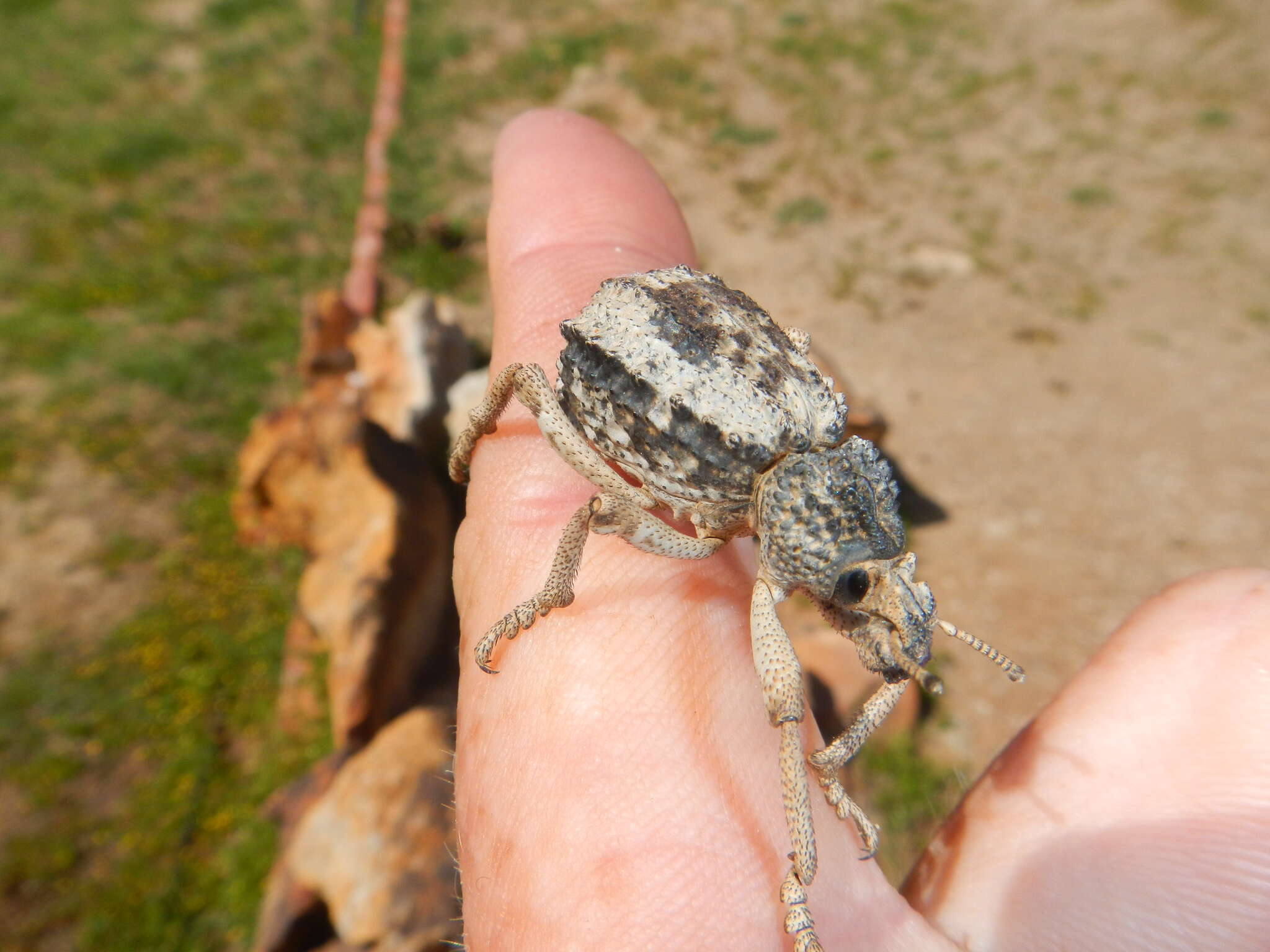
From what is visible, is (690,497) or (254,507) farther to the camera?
(254,507)

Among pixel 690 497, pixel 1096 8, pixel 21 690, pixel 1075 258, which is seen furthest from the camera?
pixel 1096 8

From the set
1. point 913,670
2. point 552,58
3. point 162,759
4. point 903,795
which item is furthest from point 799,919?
point 552,58

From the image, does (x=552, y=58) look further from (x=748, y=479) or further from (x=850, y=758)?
(x=850, y=758)

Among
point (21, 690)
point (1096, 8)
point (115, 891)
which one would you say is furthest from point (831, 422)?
point (1096, 8)

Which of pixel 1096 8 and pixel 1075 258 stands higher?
pixel 1096 8

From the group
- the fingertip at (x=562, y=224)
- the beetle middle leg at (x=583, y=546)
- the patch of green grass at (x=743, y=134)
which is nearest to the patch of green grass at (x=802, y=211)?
the patch of green grass at (x=743, y=134)

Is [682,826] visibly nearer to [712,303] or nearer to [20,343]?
[712,303]

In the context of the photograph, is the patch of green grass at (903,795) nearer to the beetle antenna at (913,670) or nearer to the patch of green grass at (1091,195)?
the beetle antenna at (913,670)

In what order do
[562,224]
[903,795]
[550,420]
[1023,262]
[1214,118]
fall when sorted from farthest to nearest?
[1214,118] → [1023,262] → [903,795] → [562,224] → [550,420]
